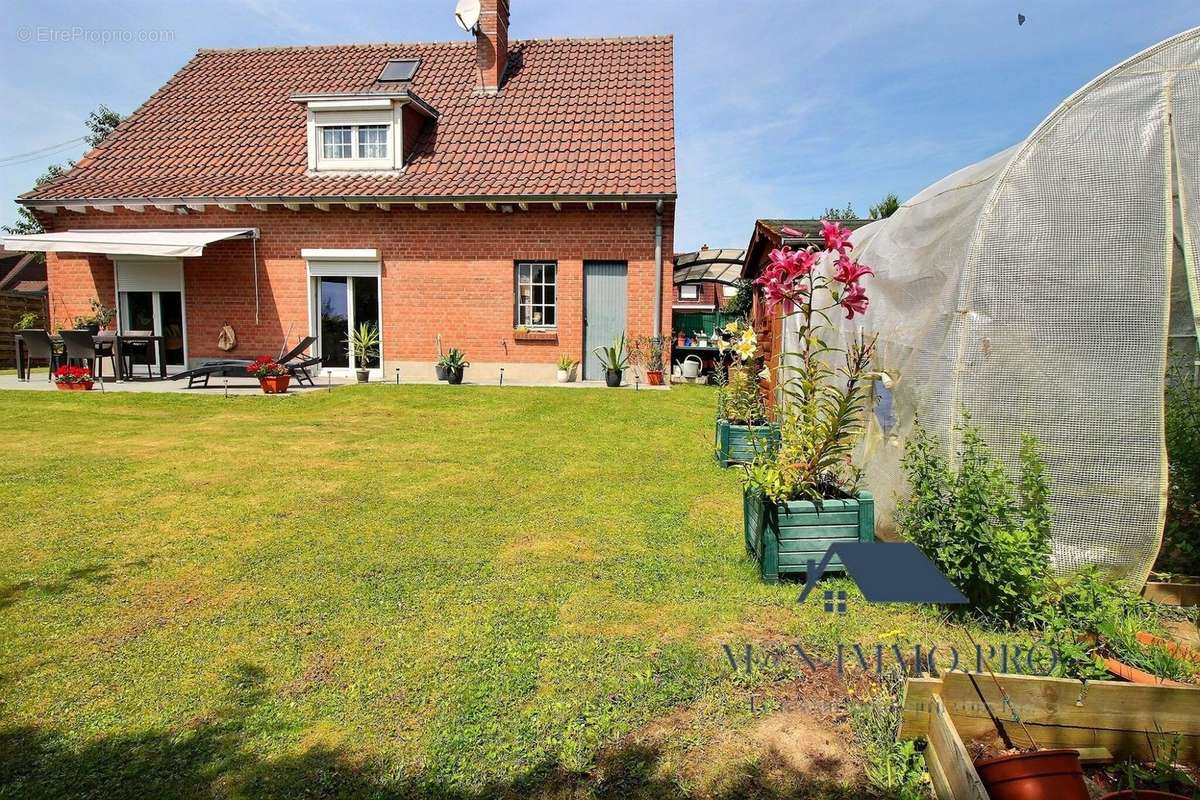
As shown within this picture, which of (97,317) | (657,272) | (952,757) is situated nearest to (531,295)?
(657,272)

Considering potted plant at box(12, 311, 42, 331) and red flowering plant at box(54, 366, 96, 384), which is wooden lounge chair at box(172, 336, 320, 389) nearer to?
red flowering plant at box(54, 366, 96, 384)

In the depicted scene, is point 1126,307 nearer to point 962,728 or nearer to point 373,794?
point 962,728

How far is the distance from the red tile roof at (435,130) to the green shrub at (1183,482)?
1028 centimetres

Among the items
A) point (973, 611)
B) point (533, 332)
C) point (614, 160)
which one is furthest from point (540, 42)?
point (973, 611)

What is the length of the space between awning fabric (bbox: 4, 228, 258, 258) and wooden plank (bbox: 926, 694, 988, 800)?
46.8 feet

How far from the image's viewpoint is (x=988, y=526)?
2994mm

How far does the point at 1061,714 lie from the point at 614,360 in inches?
438

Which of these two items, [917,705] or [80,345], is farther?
Answer: [80,345]

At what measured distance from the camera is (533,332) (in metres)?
14.1

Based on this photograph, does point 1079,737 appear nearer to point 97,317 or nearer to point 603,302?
point 603,302

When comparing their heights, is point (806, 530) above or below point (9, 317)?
below

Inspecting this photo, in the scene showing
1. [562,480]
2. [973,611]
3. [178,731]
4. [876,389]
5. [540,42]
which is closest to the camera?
[178,731]

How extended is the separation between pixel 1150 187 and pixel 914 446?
1649 millimetres

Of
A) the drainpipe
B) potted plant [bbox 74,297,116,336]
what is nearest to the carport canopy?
the drainpipe
